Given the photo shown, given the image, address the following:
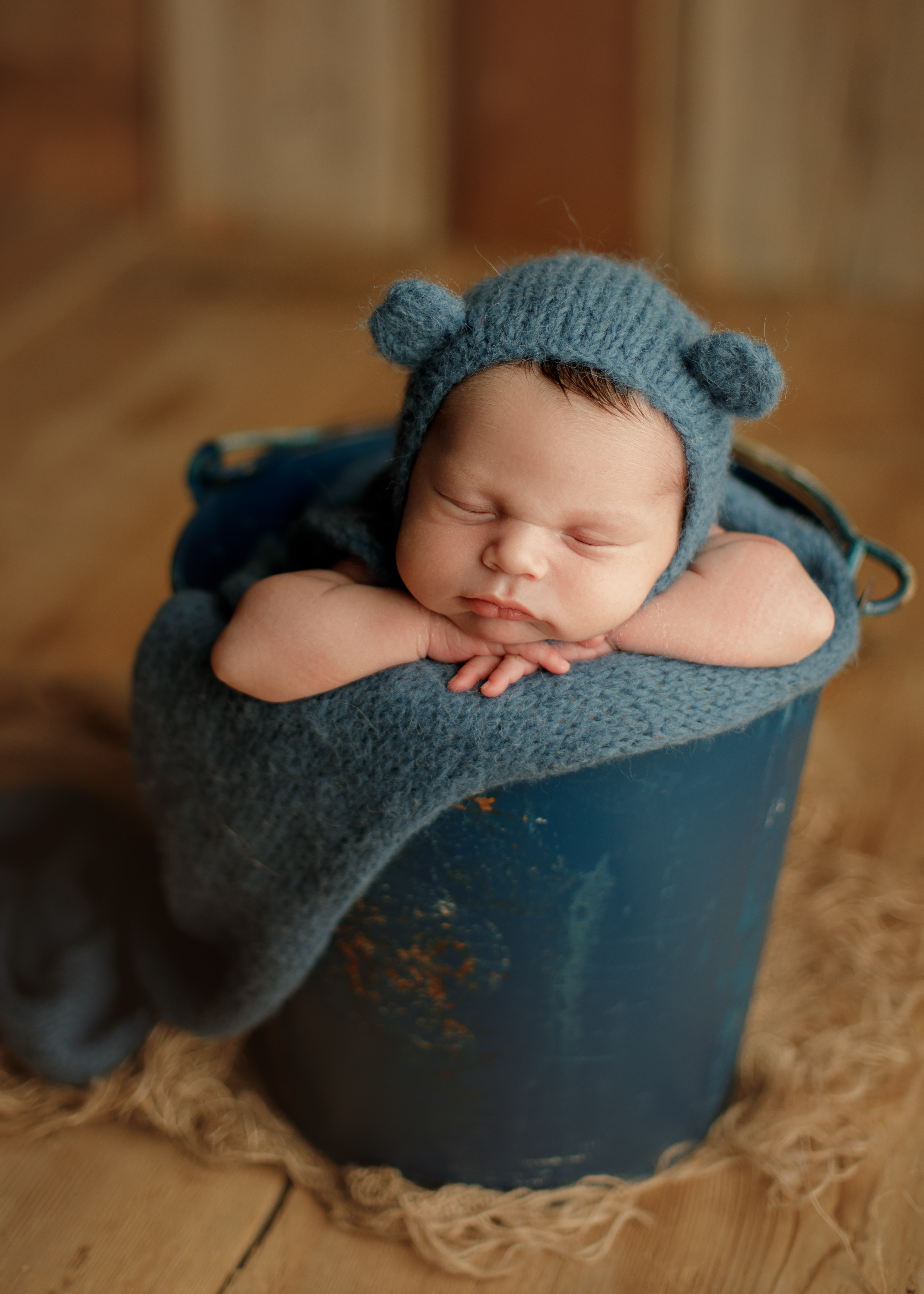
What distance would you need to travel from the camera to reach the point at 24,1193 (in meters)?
1.00

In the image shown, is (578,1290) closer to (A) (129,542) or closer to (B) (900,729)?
(B) (900,729)

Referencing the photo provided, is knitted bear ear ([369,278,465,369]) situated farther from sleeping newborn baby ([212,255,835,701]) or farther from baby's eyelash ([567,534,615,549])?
baby's eyelash ([567,534,615,549])

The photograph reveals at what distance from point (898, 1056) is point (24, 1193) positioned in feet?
2.48

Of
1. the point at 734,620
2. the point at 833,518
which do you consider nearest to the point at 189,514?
the point at 833,518

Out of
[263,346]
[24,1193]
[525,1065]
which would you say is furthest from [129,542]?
[525,1065]

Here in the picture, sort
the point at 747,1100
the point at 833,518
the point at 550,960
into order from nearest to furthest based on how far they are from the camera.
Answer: the point at 550,960 < the point at 833,518 < the point at 747,1100

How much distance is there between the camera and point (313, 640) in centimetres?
77

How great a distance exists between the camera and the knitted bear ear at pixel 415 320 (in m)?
0.77

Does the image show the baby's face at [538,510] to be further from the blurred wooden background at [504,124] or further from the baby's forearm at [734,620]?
the blurred wooden background at [504,124]

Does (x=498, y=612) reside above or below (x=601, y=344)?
below

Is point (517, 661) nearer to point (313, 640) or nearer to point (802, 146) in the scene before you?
point (313, 640)

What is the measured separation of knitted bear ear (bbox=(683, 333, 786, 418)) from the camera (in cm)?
74

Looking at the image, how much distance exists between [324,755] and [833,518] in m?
0.47

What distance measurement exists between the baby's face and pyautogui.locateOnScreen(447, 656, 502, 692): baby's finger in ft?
0.05
